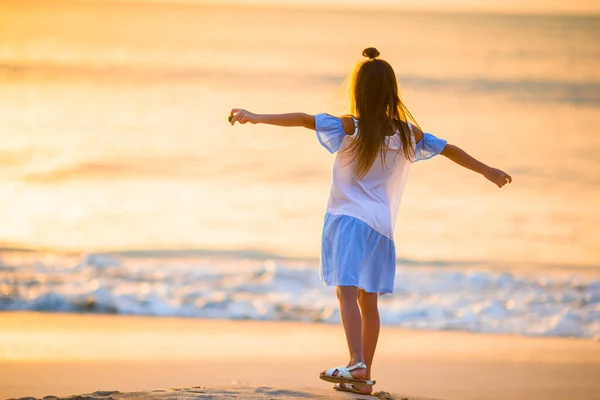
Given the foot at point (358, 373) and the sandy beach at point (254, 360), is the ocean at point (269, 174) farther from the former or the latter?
the foot at point (358, 373)

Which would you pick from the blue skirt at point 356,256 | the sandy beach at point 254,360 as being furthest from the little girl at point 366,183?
the sandy beach at point 254,360

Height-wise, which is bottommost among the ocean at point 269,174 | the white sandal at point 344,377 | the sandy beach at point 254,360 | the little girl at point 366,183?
the white sandal at point 344,377

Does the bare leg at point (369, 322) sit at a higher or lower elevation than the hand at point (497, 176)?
lower

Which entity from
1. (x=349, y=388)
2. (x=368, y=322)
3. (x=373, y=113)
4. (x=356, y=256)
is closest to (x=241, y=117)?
(x=373, y=113)

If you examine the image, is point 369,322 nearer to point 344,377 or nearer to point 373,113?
point 344,377

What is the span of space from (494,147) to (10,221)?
27.1ft

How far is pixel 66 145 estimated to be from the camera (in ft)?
58.6

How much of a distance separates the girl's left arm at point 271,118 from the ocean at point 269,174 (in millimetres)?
426

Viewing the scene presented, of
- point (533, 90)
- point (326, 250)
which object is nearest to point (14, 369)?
point (326, 250)

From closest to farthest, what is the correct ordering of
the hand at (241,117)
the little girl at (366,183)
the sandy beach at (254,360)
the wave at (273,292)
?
→ the hand at (241,117) → the little girl at (366,183) → the sandy beach at (254,360) → the wave at (273,292)

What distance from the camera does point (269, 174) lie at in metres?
15.9

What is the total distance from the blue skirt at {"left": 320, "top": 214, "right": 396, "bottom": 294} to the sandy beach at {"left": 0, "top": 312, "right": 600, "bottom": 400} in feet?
1.79

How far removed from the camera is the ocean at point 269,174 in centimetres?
1011

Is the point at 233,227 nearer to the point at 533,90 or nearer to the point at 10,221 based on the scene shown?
the point at 10,221
